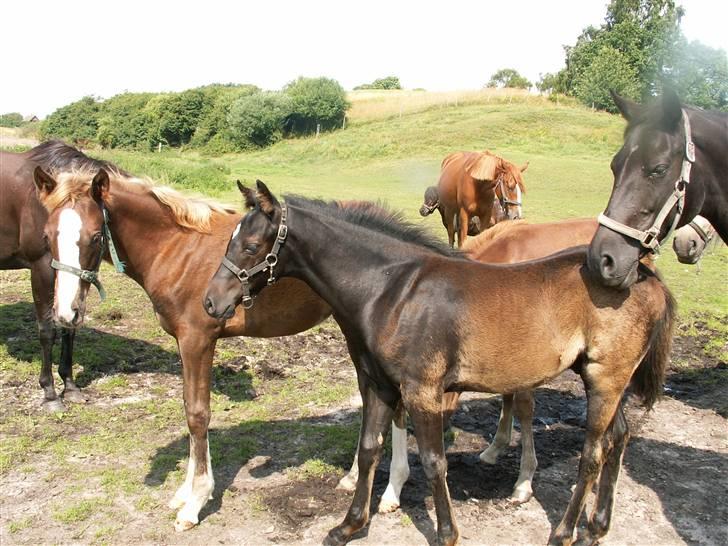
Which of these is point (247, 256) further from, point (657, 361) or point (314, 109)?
point (314, 109)

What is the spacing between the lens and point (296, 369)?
258 inches

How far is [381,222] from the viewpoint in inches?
148

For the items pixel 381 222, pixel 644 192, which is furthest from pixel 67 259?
pixel 644 192

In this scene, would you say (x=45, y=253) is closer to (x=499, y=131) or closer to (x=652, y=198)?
(x=652, y=198)

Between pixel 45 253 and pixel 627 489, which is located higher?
pixel 45 253

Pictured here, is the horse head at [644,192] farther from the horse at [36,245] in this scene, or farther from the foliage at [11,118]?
the foliage at [11,118]

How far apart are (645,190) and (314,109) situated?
1850 inches

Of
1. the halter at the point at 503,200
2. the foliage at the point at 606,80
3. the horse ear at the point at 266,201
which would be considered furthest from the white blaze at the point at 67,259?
the foliage at the point at 606,80

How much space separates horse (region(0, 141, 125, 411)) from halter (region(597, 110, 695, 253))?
449cm

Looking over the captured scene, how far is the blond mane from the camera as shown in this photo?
4148mm

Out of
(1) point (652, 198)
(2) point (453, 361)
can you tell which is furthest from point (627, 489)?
(1) point (652, 198)

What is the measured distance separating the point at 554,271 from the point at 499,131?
112 feet

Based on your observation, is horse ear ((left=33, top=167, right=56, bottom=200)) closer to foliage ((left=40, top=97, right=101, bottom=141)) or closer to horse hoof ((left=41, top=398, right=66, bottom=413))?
horse hoof ((left=41, top=398, right=66, bottom=413))

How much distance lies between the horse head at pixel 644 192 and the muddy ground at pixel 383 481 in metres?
1.85
